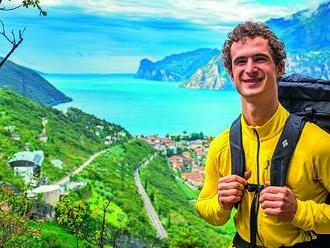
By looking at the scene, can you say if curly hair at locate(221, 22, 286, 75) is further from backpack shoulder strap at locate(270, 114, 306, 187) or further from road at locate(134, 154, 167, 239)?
road at locate(134, 154, 167, 239)

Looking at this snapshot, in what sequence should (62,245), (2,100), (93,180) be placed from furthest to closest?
(2,100)
(93,180)
(62,245)

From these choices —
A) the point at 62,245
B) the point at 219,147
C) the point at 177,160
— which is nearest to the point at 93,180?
the point at 62,245

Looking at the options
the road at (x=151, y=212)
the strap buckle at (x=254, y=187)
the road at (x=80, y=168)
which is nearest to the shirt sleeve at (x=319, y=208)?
the strap buckle at (x=254, y=187)

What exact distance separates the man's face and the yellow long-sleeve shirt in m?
0.10

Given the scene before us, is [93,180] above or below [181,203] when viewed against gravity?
above

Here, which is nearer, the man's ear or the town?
the man's ear

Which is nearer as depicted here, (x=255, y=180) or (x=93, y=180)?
(x=255, y=180)

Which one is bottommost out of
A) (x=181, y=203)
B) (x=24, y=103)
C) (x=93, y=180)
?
(x=181, y=203)

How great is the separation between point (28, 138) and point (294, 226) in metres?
47.2

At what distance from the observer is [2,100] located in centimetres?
6475

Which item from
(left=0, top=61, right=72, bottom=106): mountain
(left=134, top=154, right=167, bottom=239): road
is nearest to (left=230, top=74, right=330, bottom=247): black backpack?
(left=134, top=154, right=167, bottom=239): road

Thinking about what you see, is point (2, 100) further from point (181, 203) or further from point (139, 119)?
point (139, 119)

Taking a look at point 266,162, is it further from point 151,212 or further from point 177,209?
point 177,209

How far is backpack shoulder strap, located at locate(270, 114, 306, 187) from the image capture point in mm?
1898
